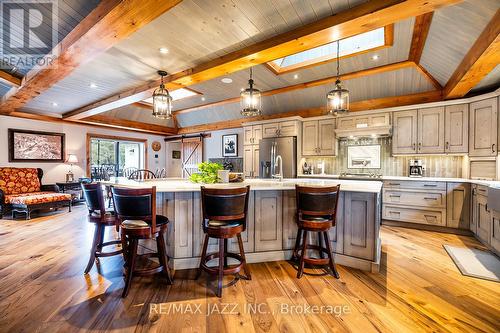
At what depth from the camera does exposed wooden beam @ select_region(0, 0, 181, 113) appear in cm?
181

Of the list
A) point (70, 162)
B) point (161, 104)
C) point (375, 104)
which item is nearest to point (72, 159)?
point (70, 162)

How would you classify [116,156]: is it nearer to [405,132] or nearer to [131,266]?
[131,266]

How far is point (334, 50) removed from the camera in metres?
3.71

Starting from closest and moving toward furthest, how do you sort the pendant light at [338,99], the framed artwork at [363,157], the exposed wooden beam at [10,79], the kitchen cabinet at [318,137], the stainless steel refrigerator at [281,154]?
the pendant light at [338,99]
the exposed wooden beam at [10,79]
the framed artwork at [363,157]
the kitchen cabinet at [318,137]
the stainless steel refrigerator at [281,154]

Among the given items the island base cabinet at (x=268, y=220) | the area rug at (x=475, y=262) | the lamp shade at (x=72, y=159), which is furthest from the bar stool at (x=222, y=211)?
the lamp shade at (x=72, y=159)

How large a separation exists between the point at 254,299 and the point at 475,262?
279 centimetres

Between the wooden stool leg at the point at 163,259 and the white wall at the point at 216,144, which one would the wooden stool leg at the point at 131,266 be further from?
the white wall at the point at 216,144

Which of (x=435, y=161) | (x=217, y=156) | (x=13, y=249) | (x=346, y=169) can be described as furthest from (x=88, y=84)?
(x=435, y=161)

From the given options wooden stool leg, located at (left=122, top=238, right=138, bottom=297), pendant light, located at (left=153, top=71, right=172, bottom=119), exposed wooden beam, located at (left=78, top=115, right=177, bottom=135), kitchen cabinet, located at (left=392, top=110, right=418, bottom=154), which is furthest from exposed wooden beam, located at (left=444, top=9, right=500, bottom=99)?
exposed wooden beam, located at (left=78, top=115, right=177, bottom=135)

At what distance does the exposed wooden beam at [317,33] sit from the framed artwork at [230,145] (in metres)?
3.53

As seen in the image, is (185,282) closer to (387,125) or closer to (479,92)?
(387,125)

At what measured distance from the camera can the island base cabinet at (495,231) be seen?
9.29 ft

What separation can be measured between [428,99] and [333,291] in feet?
13.7

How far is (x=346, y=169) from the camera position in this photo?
514cm
